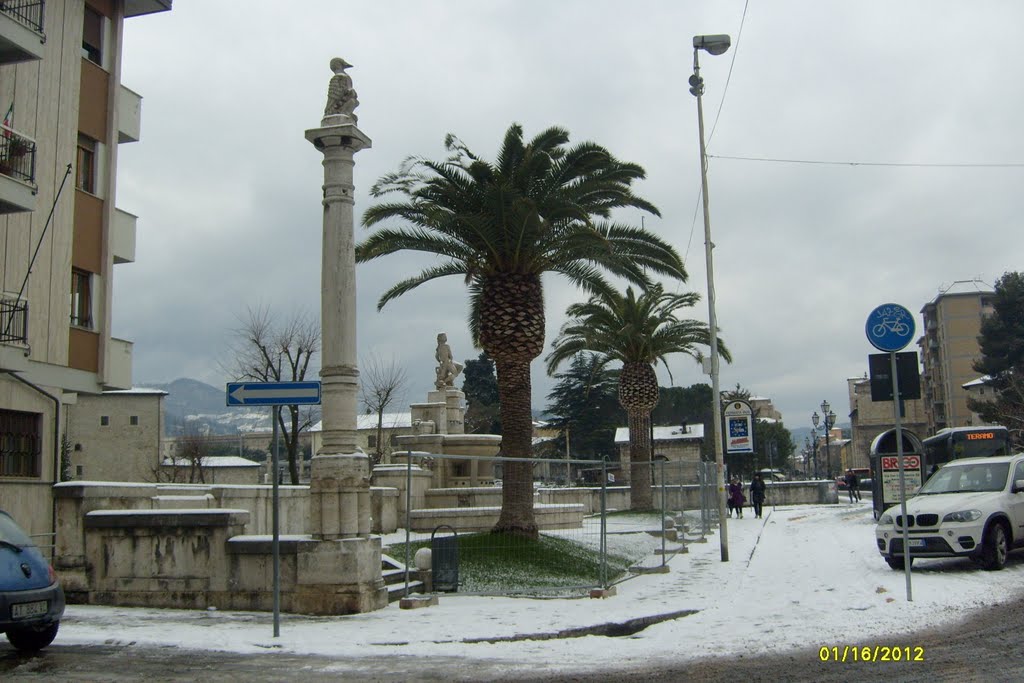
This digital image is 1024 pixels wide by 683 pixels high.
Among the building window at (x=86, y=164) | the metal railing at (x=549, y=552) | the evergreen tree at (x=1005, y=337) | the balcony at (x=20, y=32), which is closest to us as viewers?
the metal railing at (x=549, y=552)

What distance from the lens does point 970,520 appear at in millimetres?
13617

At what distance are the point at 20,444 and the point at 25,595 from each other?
12.0m

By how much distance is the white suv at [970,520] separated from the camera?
1357 centimetres

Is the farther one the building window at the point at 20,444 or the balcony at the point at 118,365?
the balcony at the point at 118,365

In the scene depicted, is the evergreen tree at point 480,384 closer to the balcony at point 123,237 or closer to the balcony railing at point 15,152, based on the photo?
the balcony at point 123,237

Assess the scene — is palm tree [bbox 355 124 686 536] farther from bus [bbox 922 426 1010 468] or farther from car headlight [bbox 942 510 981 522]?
bus [bbox 922 426 1010 468]

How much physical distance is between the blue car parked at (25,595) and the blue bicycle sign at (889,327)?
32.8 ft

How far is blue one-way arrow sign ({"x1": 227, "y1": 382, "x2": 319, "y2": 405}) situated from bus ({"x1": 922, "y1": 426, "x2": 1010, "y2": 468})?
22153 millimetres

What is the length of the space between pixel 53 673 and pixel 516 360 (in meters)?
12.0

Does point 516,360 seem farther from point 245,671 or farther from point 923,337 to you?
point 923,337

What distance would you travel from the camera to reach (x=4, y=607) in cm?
830

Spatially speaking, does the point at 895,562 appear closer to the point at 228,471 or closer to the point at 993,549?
the point at 993,549

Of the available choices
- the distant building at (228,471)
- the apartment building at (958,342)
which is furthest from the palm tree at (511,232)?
the apartment building at (958,342)
